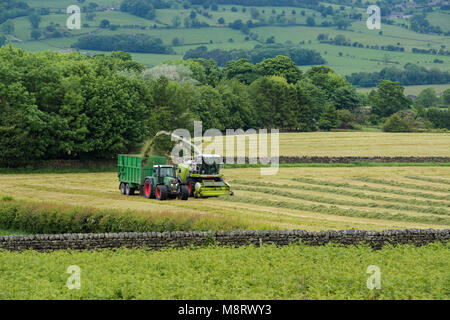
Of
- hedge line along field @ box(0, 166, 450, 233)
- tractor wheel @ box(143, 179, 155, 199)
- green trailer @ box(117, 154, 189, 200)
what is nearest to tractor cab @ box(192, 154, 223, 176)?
green trailer @ box(117, 154, 189, 200)

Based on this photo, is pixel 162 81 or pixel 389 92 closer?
pixel 162 81

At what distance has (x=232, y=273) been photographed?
20.0m

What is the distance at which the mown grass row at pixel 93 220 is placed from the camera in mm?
28984

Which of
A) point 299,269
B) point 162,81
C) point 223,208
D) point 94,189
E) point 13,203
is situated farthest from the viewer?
point 162,81

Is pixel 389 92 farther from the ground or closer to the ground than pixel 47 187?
farther from the ground

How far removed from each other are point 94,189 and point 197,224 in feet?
79.8

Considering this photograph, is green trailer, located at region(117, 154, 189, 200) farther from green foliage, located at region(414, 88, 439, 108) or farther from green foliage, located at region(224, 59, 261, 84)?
green foliage, located at region(414, 88, 439, 108)

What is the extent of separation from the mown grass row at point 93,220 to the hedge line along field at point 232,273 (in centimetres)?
394

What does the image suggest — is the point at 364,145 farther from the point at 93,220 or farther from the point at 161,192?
the point at 93,220

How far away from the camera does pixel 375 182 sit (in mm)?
55062

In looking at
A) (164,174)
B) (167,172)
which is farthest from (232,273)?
(164,174)

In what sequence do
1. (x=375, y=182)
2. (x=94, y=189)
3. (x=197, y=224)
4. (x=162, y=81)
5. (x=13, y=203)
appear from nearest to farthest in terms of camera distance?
(x=197, y=224) → (x=13, y=203) → (x=94, y=189) → (x=375, y=182) → (x=162, y=81)
